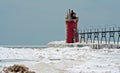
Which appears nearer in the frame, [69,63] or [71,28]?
[69,63]

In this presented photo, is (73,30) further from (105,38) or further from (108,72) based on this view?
(108,72)

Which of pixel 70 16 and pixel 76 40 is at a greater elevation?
pixel 70 16

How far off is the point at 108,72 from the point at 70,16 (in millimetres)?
39079

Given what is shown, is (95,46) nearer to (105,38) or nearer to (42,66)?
(105,38)

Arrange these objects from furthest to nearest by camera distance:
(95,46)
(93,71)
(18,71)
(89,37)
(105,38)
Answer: (89,37)
(105,38)
(95,46)
(93,71)
(18,71)

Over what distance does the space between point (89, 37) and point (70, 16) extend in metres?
4.28

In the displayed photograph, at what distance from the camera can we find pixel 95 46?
143 ft

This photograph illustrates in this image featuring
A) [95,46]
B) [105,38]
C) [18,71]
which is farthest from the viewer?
[105,38]

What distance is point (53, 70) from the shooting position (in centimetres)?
1642

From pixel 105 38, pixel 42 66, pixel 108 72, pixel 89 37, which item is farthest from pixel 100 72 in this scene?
pixel 89 37

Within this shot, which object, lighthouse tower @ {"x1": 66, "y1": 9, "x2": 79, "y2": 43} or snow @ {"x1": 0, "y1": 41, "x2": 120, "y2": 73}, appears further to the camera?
lighthouse tower @ {"x1": 66, "y1": 9, "x2": 79, "y2": 43}

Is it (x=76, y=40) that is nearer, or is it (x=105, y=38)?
(x=105, y=38)

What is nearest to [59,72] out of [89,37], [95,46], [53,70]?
[53,70]

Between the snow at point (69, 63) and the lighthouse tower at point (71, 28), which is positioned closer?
the snow at point (69, 63)
